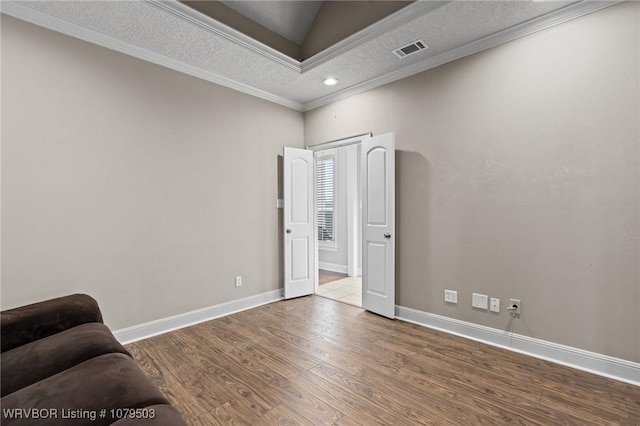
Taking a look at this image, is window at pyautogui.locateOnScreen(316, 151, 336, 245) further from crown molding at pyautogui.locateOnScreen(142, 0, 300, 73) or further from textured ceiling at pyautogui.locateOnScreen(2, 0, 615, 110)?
crown molding at pyautogui.locateOnScreen(142, 0, 300, 73)

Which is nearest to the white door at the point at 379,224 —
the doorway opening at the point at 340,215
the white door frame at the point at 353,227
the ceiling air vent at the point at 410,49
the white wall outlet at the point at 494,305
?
the ceiling air vent at the point at 410,49

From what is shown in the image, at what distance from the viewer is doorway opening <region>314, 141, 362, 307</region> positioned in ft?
19.4

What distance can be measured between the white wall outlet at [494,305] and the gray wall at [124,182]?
2691 millimetres

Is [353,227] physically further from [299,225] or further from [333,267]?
[299,225]

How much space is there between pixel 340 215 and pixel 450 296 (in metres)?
3.43

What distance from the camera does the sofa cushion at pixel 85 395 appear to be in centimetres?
97

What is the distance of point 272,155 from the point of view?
4.14 m

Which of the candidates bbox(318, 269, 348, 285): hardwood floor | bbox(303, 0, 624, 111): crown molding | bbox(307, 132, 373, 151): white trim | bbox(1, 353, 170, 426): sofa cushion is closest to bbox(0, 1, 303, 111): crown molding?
bbox(307, 132, 373, 151): white trim

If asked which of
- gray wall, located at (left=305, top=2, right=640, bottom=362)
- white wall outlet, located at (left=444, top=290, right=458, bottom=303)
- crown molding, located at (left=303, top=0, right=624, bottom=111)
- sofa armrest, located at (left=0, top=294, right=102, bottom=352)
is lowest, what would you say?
white wall outlet, located at (left=444, top=290, right=458, bottom=303)

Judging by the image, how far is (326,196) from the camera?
647 centimetres

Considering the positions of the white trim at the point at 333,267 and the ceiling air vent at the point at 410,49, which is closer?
the ceiling air vent at the point at 410,49

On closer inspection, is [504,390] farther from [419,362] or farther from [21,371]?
[21,371]

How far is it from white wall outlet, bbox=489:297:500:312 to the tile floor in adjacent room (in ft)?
5.27

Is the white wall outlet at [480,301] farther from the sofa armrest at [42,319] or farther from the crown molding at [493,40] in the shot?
the sofa armrest at [42,319]
